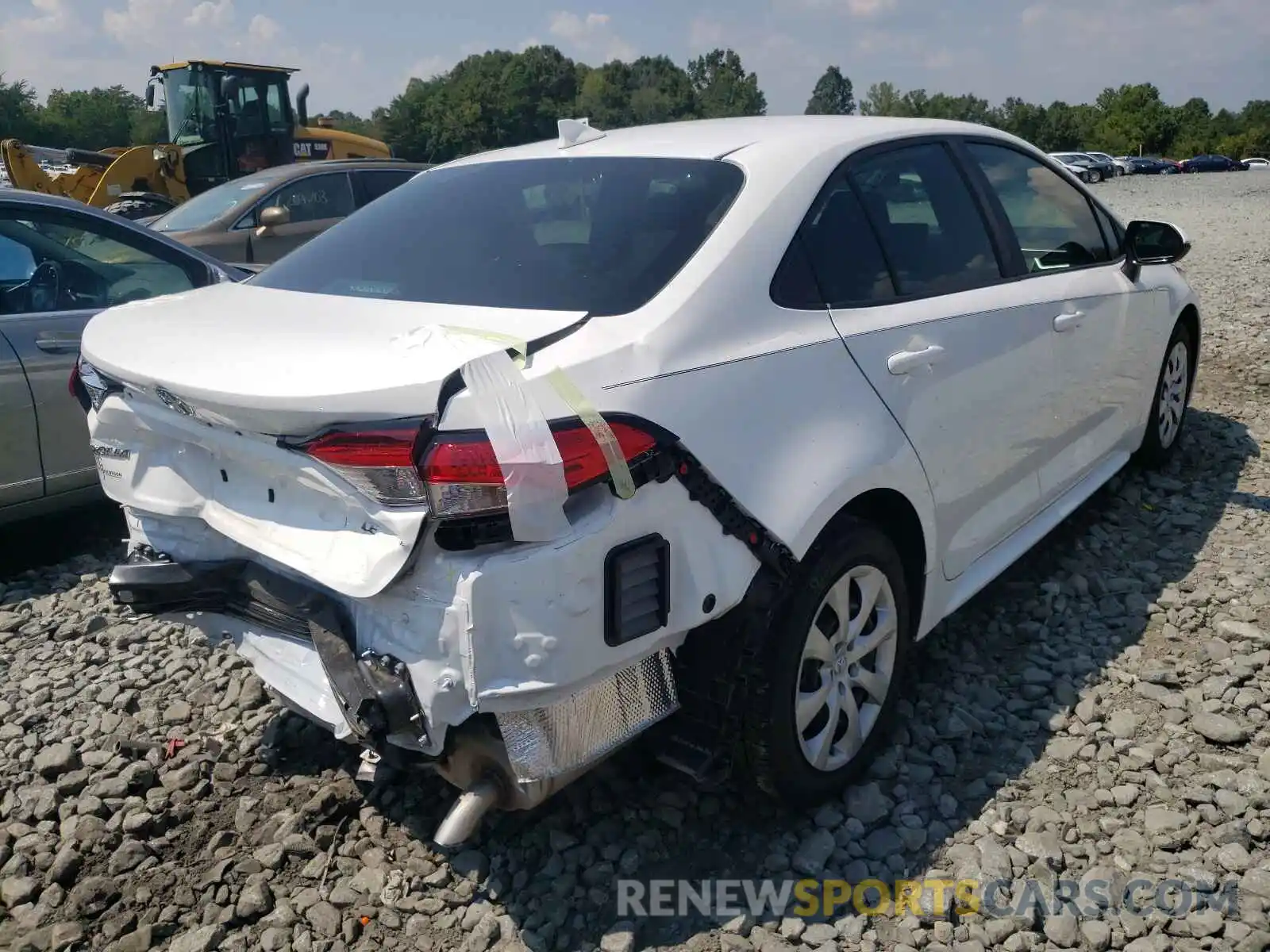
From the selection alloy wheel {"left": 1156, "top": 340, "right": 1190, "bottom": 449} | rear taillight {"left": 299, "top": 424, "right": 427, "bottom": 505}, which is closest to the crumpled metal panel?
rear taillight {"left": 299, "top": 424, "right": 427, "bottom": 505}

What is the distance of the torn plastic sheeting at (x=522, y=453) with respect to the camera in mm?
1904

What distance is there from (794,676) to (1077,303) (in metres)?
2.08

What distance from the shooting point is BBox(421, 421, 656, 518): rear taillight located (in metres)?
1.92

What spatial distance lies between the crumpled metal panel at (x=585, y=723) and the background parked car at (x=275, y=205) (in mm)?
7039

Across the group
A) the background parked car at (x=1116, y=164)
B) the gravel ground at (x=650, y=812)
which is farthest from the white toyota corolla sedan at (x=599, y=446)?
the background parked car at (x=1116, y=164)

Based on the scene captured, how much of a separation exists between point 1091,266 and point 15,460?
14.5 ft

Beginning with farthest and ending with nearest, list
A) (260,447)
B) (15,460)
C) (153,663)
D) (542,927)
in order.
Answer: (15,460)
(153,663)
(542,927)
(260,447)

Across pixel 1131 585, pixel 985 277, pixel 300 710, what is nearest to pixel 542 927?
pixel 300 710

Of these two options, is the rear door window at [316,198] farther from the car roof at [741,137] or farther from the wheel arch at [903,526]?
the wheel arch at [903,526]

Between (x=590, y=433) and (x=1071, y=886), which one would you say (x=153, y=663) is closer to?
(x=590, y=433)

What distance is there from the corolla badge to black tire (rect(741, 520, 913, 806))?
140 cm

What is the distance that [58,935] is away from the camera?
2461 mm

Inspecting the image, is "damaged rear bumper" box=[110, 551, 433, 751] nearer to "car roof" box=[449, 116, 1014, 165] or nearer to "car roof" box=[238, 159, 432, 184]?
"car roof" box=[449, 116, 1014, 165]

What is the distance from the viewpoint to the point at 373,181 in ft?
30.8
